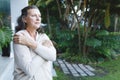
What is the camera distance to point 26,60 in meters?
1.93

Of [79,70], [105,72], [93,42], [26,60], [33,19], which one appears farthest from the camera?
[93,42]

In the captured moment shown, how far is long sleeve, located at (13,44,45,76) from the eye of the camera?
6.32 ft

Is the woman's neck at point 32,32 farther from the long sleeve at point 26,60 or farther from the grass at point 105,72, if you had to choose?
the grass at point 105,72

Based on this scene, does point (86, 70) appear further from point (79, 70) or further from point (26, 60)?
point (26, 60)

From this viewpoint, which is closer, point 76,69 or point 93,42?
point 76,69

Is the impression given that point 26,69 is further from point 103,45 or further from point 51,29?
point 51,29

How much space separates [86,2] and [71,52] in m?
1.80

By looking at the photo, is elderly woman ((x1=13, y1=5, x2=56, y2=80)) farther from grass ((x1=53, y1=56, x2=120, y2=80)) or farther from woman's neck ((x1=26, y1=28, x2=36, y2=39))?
grass ((x1=53, y1=56, x2=120, y2=80))

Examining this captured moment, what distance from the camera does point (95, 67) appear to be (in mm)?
8648

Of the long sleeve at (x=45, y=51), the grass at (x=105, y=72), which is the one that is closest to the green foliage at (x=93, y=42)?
the grass at (x=105, y=72)

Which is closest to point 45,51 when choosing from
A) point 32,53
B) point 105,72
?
point 32,53

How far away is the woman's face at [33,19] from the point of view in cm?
204

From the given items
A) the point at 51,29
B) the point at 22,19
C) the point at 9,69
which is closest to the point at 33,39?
the point at 22,19

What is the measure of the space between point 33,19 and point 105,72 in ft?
20.4
